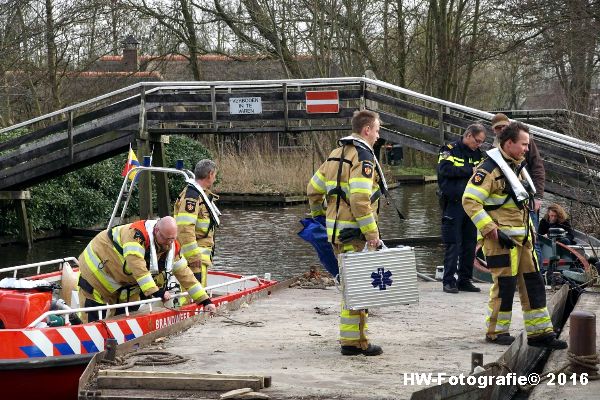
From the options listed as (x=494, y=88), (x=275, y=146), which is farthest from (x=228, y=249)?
(x=494, y=88)

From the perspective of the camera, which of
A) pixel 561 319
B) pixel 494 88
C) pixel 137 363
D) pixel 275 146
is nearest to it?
pixel 137 363

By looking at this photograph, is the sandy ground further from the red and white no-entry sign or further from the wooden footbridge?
the wooden footbridge

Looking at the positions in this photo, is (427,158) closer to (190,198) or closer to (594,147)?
(594,147)

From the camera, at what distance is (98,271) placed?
9.48 metres

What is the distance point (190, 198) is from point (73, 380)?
2.35m

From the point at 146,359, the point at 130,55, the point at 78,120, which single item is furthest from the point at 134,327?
the point at 130,55

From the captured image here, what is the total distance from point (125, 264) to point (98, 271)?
0.35m

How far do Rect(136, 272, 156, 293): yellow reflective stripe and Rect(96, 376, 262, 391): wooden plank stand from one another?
6.02ft

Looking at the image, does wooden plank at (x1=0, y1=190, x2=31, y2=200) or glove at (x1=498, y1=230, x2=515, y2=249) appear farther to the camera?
wooden plank at (x1=0, y1=190, x2=31, y2=200)

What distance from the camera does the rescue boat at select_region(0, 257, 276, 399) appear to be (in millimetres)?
8703

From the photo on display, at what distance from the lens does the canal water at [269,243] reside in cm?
1922

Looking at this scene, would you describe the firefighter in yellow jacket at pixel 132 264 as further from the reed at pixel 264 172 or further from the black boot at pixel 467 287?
the reed at pixel 264 172

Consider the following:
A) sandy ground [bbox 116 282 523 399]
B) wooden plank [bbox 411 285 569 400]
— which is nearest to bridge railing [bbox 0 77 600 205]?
sandy ground [bbox 116 282 523 399]

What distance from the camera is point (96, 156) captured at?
66.3 feet
